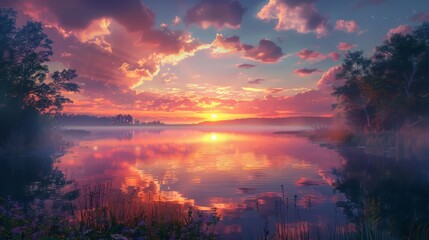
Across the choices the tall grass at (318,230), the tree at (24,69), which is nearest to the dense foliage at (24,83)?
the tree at (24,69)

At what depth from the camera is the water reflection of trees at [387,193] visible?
13.8 m

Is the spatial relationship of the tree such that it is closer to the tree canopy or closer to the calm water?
the calm water

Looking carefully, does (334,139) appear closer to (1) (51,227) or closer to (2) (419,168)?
(2) (419,168)

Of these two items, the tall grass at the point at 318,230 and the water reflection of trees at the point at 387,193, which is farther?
the water reflection of trees at the point at 387,193

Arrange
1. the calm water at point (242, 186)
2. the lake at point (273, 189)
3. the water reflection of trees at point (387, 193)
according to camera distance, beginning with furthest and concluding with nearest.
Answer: the calm water at point (242, 186)
the water reflection of trees at point (387, 193)
the lake at point (273, 189)

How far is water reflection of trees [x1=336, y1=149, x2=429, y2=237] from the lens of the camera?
45.2 ft

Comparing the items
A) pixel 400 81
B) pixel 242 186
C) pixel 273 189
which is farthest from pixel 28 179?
pixel 400 81

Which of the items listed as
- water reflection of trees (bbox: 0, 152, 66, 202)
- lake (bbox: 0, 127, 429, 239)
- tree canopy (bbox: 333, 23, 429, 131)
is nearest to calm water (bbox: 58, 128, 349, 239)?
lake (bbox: 0, 127, 429, 239)

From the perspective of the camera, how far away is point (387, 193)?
66.8 ft

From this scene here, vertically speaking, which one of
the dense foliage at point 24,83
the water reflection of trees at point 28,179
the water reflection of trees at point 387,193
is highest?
the dense foliage at point 24,83

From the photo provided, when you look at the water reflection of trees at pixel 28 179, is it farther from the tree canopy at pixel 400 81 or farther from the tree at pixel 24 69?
the tree canopy at pixel 400 81

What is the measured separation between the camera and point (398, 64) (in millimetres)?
46250

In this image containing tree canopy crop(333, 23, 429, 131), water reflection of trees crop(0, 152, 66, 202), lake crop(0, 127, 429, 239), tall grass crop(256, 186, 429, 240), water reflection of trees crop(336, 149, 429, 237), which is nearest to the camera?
tall grass crop(256, 186, 429, 240)

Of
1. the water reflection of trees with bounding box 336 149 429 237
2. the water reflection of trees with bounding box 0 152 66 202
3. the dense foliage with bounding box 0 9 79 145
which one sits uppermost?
the dense foliage with bounding box 0 9 79 145
